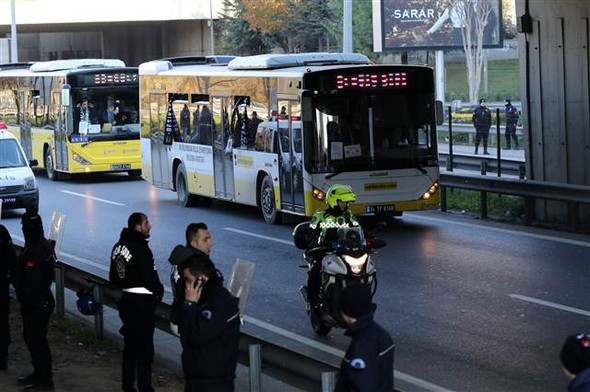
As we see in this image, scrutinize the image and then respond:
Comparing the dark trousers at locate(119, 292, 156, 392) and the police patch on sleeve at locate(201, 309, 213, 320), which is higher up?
the police patch on sleeve at locate(201, 309, 213, 320)

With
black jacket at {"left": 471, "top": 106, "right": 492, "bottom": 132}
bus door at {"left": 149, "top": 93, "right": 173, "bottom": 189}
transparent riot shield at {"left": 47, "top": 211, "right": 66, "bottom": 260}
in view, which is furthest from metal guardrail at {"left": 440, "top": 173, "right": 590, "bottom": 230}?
transparent riot shield at {"left": 47, "top": 211, "right": 66, "bottom": 260}

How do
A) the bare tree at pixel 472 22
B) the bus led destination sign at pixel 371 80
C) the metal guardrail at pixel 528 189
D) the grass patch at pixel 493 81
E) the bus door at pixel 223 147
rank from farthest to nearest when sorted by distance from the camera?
the grass patch at pixel 493 81, the bare tree at pixel 472 22, the bus door at pixel 223 147, the bus led destination sign at pixel 371 80, the metal guardrail at pixel 528 189

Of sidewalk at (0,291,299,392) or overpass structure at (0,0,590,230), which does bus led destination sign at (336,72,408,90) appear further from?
sidewalk at (0,291,299,392)

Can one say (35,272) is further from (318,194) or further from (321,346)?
(318,194)

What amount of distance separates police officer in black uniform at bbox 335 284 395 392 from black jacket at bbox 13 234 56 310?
4.88 metres

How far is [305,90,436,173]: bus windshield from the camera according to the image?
2148cm

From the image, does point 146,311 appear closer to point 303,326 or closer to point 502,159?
point 303,326

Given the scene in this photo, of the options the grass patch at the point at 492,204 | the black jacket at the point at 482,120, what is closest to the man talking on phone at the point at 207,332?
the grass patch at the point at 492,204

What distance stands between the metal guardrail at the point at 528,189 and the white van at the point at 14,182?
817cm

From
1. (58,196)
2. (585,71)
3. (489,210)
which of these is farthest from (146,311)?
(58,196)

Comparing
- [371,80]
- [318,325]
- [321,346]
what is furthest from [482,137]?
[321,346]

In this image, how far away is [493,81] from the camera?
71.3 metres

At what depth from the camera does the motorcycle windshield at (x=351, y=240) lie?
12.1 m

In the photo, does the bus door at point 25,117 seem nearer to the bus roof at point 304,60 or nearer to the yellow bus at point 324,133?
the yellow bus at point 324,133
